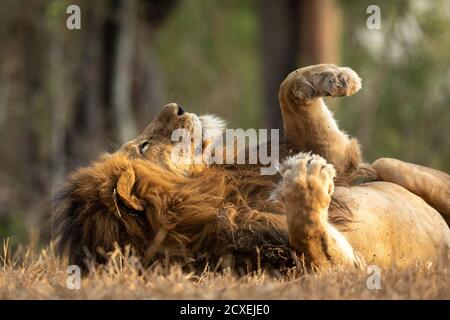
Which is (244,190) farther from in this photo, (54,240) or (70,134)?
(70,134)

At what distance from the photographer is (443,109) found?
13.4 m

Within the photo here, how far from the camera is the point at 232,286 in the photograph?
3.46 meters

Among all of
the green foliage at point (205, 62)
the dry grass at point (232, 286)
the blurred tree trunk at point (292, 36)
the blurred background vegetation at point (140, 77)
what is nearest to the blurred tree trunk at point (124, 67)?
the blurred background vegetation at point (140, 77)

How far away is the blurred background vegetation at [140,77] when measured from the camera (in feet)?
44.1

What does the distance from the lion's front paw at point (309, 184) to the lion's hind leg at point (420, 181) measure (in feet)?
4.10

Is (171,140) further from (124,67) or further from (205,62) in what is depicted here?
(205,62)

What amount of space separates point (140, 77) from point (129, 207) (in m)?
10.7

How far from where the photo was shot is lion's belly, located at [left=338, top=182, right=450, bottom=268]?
441 centimetres

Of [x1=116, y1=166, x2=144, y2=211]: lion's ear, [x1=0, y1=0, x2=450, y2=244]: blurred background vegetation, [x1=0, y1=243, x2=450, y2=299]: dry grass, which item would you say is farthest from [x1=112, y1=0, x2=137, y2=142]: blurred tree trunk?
[x1=0, y1=243, x2=450, y2=299]: dry grass

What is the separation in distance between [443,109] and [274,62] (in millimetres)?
3053

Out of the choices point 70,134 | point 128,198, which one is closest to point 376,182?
point 128,198

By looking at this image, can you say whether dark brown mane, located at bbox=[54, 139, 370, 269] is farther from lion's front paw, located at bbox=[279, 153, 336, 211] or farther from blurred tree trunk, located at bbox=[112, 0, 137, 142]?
blurred tree trunk, located at bbox=[112, 0, 137, 142]

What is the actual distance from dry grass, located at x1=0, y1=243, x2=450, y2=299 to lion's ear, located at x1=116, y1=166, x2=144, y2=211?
18.3 inches

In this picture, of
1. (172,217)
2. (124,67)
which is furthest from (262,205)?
(124,67)
